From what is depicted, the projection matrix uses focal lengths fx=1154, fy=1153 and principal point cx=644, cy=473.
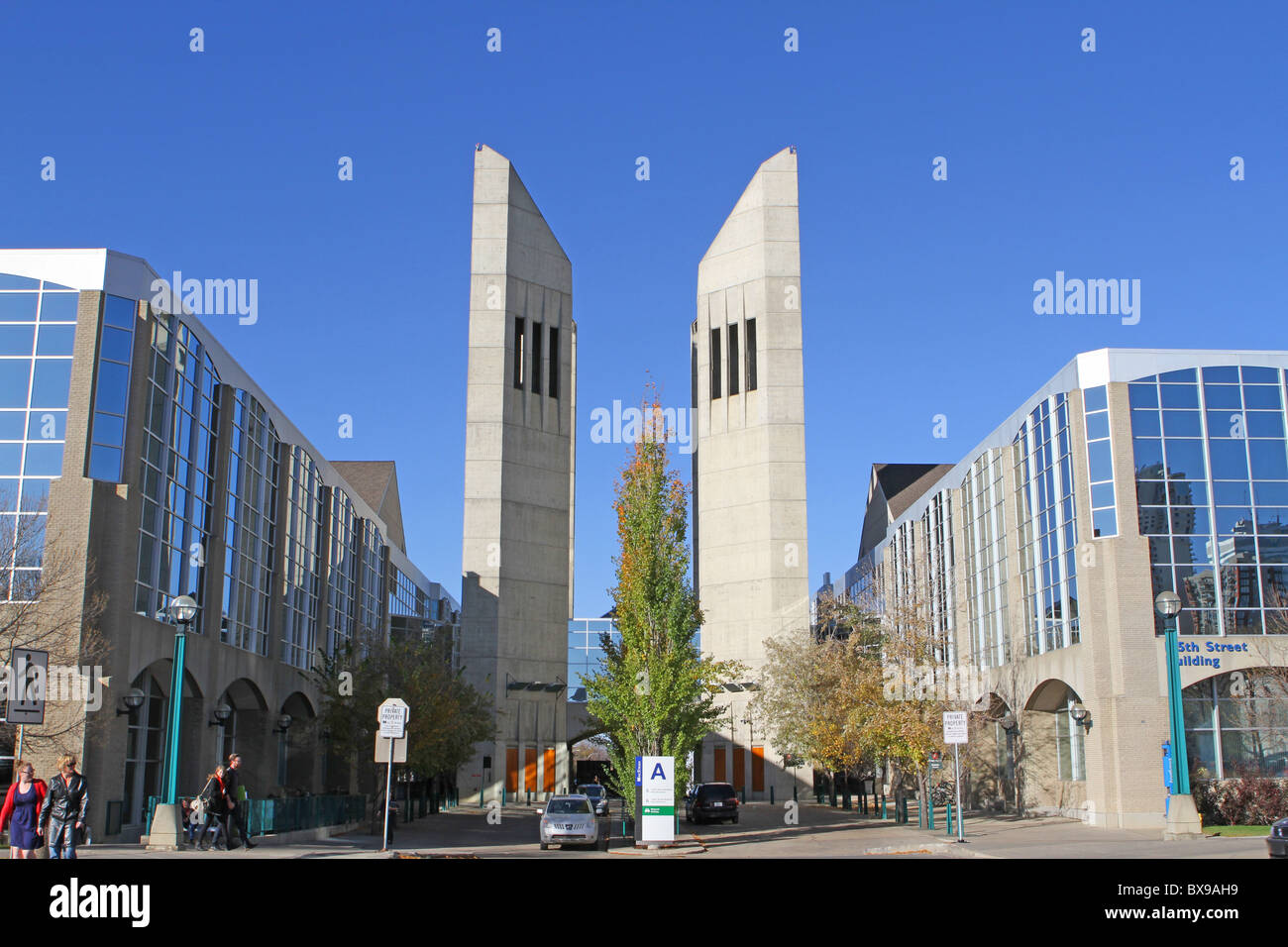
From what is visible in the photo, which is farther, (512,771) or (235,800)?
(512,771)

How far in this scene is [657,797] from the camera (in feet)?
93.7

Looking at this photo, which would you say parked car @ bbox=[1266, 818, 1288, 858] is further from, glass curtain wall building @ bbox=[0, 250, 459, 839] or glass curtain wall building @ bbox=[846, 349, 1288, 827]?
glass curtain wall building @ bbox=[0, 250, 459, 839]

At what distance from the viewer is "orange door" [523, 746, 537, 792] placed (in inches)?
2378

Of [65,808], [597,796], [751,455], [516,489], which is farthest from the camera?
[751,455]

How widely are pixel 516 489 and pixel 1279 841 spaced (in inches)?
1814

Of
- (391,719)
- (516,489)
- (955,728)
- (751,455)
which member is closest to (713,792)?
(955,728)

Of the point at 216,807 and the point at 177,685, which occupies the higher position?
the point at 177,685

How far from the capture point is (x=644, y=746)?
33.1 metres

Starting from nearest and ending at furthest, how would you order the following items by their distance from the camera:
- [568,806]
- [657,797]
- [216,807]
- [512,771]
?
[216,807] < [657,797] < [568,806] < [512,771]

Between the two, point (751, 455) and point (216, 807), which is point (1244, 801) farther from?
point (751, 455)

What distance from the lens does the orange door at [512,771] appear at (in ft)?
196

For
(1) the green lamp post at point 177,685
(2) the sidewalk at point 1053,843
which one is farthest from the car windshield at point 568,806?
(1) the green lamp post at point 177,685
